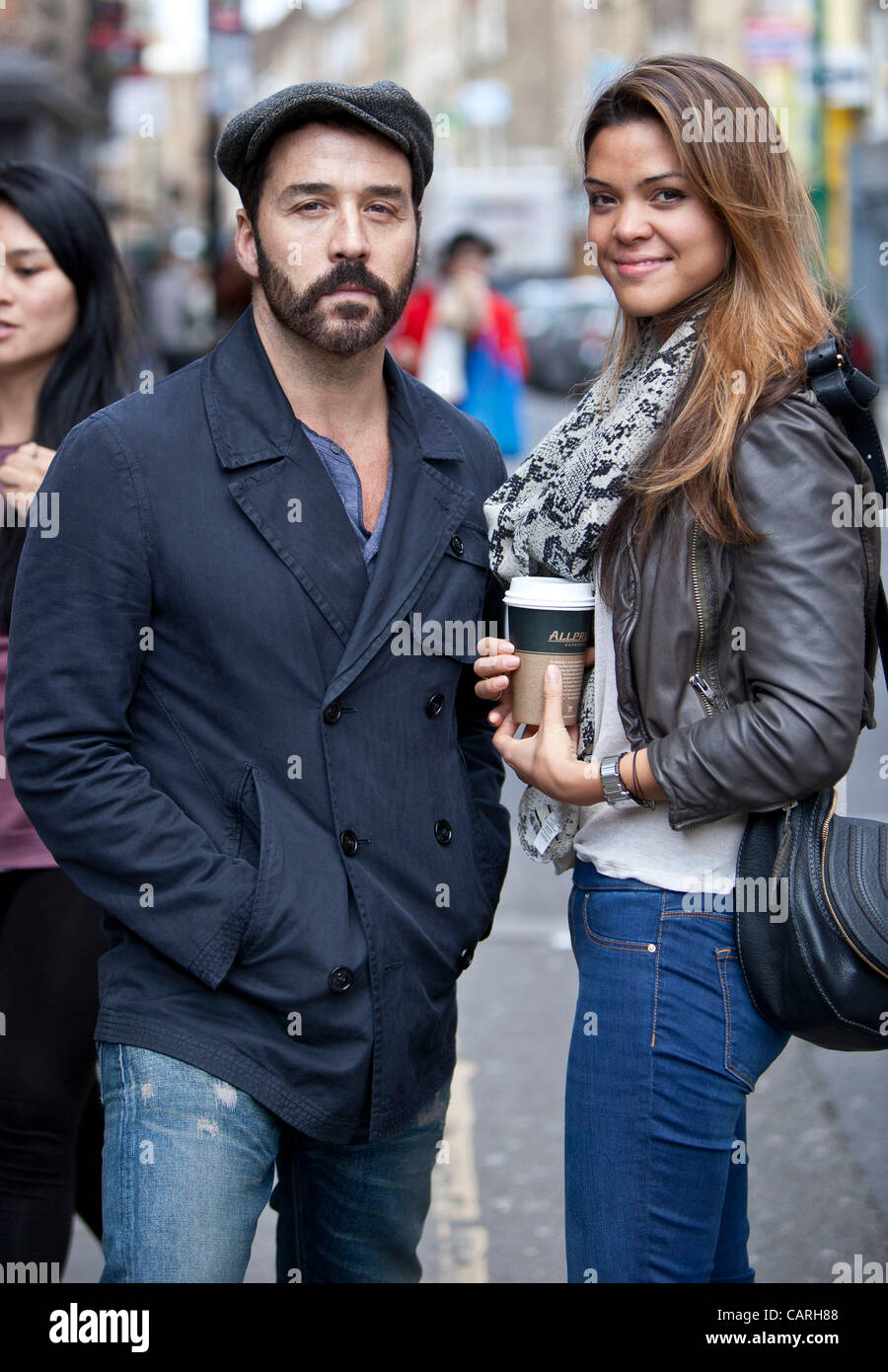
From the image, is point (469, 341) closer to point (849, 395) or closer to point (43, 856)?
point (43, 856)

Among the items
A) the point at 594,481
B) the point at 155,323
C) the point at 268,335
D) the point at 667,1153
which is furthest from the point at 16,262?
the point at 155,323

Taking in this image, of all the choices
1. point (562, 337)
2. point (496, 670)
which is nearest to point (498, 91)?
point (562, 337)

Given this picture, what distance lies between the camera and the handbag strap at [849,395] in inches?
86.8

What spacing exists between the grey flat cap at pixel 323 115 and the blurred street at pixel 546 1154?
2481 millimetres

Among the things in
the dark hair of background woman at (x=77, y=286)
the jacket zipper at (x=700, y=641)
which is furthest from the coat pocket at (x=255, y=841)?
the dark hair of background woman at (x=77, y=286)

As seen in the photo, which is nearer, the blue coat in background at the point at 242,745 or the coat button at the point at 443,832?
the blue coat in background at the point at 242,745

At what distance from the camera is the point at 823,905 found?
2.21 metres

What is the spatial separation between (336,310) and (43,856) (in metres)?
1.21

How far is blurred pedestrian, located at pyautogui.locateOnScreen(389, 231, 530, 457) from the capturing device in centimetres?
1139

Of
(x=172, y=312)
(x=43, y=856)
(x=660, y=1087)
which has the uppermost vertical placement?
(x=172, y=312)

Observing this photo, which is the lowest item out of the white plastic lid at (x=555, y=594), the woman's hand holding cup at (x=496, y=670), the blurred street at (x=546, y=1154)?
the blurred street at (x=546, y=1154)

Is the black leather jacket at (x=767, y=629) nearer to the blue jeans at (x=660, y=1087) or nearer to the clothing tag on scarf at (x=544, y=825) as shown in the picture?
Answer: the blue jeans at (x=660, y=1087)
